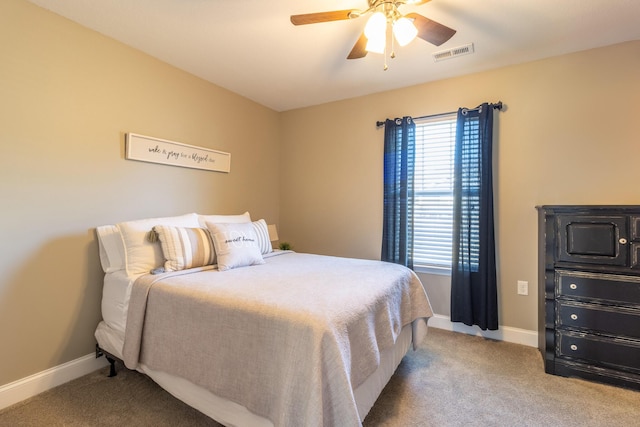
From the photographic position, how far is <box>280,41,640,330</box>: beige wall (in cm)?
223

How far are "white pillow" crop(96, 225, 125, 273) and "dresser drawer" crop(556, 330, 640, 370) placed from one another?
10.1 ft

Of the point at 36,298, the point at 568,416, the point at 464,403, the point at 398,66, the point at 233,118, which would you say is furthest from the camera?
the point at 233,118

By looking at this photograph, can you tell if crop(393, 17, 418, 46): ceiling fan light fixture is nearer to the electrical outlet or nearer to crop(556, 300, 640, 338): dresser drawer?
crop(556, 300, 640, 338): dresser drawer

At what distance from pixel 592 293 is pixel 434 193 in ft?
4.53

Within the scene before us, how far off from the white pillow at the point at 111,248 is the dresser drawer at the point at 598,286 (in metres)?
3.03

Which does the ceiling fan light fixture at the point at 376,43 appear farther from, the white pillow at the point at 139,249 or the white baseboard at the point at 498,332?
the white baseboard at the point at 498,332

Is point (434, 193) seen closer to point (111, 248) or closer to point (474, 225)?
point (474, 225)

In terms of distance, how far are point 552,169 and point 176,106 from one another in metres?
3.26

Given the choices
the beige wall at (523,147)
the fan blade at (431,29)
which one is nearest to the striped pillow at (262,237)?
the beige wall at (523,147)

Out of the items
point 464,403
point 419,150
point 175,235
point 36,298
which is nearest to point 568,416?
point 464,403

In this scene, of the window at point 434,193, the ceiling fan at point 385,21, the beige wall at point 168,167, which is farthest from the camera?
the window at point 434,193

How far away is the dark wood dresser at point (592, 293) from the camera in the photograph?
1.88 m

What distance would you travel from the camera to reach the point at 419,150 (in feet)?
9.78

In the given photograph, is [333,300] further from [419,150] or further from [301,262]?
[419,150]
